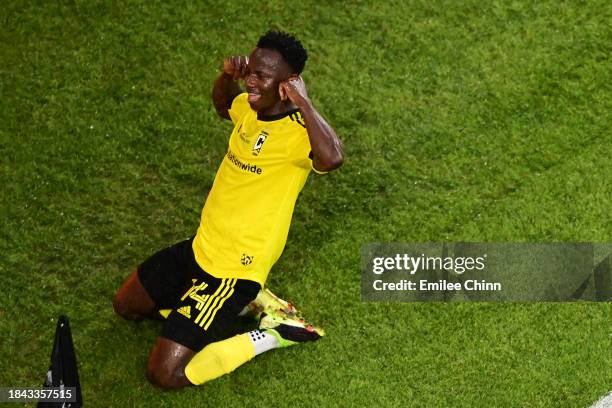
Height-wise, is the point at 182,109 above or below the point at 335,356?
above

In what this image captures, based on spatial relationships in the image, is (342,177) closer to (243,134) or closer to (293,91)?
(243,134)

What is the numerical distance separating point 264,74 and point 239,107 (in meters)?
0.61

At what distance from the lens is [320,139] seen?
6254mm

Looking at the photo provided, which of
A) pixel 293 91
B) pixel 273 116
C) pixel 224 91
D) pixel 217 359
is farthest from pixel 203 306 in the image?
pixel 293 91

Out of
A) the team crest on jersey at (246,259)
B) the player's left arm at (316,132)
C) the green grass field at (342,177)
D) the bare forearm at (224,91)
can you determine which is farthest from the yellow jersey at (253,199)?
the green grass field at (342,177)

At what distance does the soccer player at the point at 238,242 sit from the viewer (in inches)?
255

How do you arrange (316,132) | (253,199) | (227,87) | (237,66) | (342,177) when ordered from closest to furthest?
(316,132)
(237,66)
(253,199)
(227,87)
(342,177)

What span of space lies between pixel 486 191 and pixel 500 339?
1209mm

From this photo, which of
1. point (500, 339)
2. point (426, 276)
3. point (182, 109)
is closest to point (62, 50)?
point (182, 109)

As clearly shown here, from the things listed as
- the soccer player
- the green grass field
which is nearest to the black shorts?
the soccer player

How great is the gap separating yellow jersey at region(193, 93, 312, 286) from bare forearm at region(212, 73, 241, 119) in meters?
0.12

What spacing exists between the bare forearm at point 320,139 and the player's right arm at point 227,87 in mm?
576

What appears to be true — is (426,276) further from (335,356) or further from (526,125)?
(526,125)

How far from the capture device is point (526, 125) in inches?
323
